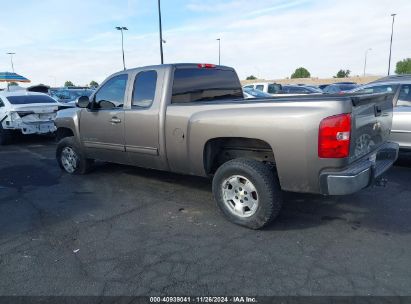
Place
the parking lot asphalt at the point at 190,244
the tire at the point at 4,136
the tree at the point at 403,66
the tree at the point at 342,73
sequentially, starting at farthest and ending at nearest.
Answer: the tree at the point at 342,73 < the tree at the point at 403,66 < the tire at the point at 4,136 < the parking lot asphalt at the point at 190,244

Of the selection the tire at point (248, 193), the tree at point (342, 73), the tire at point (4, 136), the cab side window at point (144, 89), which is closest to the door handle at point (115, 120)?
the cab side window at point (144, 89)

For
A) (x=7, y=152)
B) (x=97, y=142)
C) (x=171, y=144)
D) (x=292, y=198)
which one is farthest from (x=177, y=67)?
(x=7, y=152)

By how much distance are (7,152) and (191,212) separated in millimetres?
7136

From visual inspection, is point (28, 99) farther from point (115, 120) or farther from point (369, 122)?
point (369, 122)

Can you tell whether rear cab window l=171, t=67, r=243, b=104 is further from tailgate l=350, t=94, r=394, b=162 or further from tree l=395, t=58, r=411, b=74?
tree l=395, t=58, r=411, b=74

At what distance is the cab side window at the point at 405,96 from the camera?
6.49 metres

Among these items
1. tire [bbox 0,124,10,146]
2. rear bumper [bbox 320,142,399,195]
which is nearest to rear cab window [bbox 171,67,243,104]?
rear bumper [bbox 320,142,399,195]

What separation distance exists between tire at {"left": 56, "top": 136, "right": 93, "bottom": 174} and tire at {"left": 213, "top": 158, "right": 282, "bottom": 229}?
3.23 m

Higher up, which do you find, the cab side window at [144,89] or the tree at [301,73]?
the tree at [301,73]

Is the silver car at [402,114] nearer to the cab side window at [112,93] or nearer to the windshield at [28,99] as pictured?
the cab side window at [112,93]

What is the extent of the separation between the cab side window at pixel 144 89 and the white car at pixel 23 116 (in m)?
6.59

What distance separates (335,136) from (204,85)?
7.86 feet

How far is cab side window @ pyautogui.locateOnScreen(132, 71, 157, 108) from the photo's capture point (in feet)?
16.5

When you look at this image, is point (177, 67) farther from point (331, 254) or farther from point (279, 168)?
point (331, 254)
